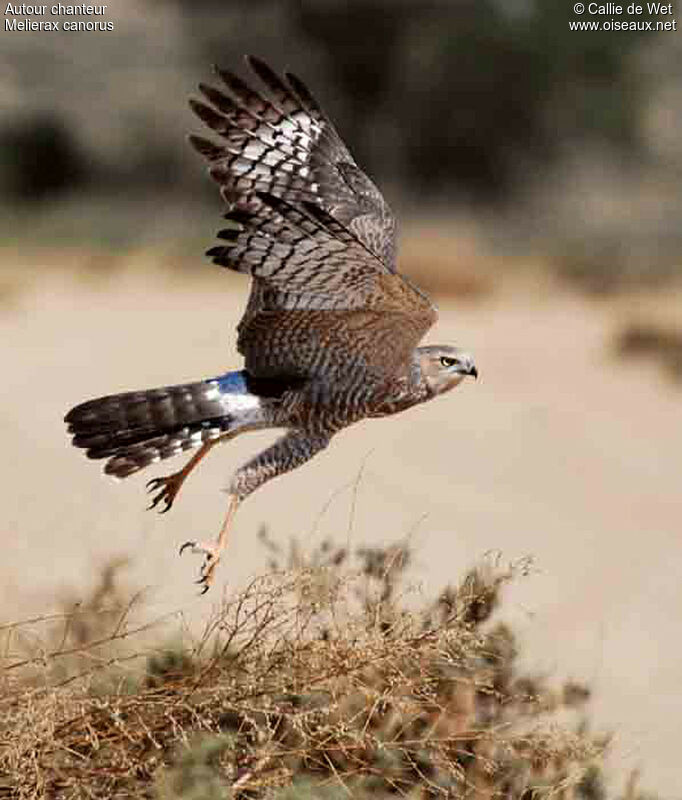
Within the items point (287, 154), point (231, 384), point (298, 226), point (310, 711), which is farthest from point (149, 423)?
point (310, 711)

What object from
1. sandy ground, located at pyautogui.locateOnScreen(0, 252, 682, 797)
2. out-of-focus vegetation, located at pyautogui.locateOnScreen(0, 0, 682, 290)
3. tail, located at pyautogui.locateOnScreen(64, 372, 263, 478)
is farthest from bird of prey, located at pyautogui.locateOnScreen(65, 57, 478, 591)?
out-of-focus vegetation, located at pyautogui.locateOnScreen(0, 0, 682, 290)

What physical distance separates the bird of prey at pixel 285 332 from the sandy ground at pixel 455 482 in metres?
0.25

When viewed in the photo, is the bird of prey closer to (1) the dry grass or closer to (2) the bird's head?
(2) the bird's head

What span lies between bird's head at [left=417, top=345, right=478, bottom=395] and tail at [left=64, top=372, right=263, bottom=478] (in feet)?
1.67

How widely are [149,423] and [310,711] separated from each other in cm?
195

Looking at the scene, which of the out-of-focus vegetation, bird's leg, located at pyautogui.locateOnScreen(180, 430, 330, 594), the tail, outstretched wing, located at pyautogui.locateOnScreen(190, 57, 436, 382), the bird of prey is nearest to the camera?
outstretched wing, located at pyautogui.locateOnScreen(190, 57, 436, 382)

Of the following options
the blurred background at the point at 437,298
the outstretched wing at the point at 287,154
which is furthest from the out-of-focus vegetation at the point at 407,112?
the outstretched wing at the point at 287,154

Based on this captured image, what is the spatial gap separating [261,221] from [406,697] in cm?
153

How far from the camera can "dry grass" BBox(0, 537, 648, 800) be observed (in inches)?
149

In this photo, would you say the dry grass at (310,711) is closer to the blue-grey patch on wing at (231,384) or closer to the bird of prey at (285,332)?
the bird of prey at (285,332)

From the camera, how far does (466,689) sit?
4328 mm

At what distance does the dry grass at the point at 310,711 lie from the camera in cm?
379

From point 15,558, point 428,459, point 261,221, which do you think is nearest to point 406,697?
point 261,221

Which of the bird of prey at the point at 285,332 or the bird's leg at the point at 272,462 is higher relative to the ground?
the bird of prey at the point at 285,332
